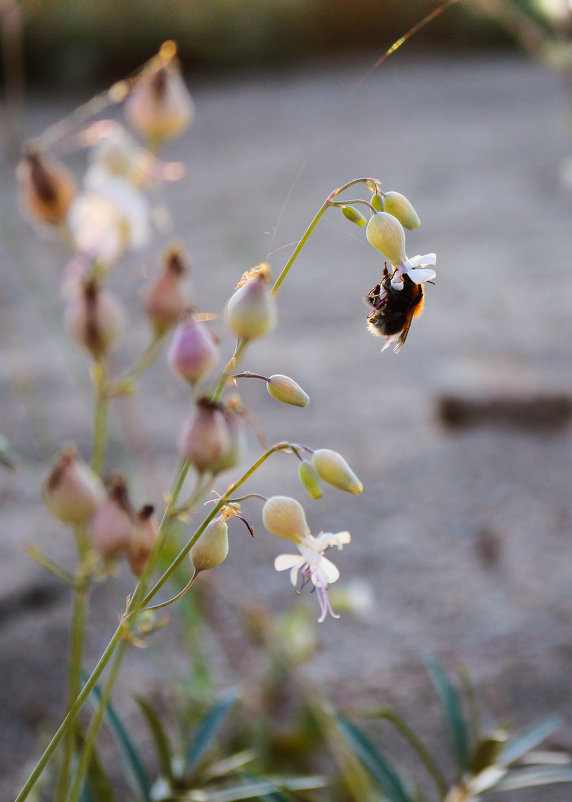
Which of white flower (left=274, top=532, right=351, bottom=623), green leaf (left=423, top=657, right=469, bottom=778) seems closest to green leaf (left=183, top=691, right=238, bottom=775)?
green leaf (left=423, top=657, right=469, bottom=778)

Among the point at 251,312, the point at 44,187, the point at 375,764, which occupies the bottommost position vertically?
the point at 375,764

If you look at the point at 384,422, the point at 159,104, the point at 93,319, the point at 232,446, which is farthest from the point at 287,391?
the point at 384,422

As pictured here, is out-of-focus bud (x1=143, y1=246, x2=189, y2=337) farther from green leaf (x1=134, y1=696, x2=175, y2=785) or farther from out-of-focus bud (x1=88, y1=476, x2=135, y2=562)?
green leaf (x1=134, y1=696, x2=175, y2=785)

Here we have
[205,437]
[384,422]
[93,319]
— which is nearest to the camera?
[205,437]

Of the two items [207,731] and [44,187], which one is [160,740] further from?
[44,187]

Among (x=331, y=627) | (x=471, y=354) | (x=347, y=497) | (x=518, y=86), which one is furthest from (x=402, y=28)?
(x=331, y=627)

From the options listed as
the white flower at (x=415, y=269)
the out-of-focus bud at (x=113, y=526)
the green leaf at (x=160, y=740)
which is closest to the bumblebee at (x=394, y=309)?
the white flower at (x=415, y=269)
